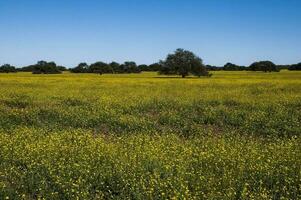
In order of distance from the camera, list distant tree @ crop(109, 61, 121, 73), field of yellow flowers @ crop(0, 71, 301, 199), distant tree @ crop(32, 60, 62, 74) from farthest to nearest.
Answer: distant tree @ crop(109, 61, 121, 73) < distant tree @ crop(32, 60, 62, 74) < field of yellow flowers @ crop(0, 71, 301, 199)

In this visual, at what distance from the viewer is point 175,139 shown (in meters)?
14.7

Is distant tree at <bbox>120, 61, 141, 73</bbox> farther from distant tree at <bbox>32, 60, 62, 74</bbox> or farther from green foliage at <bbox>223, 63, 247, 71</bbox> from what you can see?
green foliage at <bbox>223, 63, 247, 71</bbox>

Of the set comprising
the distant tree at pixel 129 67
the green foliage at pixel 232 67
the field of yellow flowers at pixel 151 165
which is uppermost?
the field of yellow flowers at pixel 151 165

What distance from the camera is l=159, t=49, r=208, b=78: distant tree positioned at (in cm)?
8224

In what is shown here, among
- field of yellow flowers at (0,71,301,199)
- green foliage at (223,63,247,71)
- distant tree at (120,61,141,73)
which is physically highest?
field of yellow flowers at (0,71,301,199)

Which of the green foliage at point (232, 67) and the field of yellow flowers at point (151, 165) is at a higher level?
the field of yellow flowers at point (151, 165)

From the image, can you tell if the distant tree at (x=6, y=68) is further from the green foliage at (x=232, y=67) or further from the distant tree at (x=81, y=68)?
the green foliage at (x=232, y=67)

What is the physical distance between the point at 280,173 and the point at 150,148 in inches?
140

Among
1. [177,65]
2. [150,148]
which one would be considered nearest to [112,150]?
[150,148]

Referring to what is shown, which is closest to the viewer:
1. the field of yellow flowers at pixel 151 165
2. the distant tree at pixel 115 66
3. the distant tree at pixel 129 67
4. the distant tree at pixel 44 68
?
the field of yellow flowers at pixel 151 165

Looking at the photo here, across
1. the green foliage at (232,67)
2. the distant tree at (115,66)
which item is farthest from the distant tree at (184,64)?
the green foliage at (232,67)

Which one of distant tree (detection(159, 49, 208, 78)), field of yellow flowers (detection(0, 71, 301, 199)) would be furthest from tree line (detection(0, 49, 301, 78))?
field of yellow flowers (detection(0, 71, 301, 199))

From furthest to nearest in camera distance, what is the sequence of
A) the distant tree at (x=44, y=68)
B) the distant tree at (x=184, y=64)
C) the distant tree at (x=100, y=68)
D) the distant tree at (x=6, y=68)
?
the distant tree at (x=6, y=68), the distant tree at (x=100, y=68), the distant tree at (x=44, y=68), the distant tree at (x=184, y=64)

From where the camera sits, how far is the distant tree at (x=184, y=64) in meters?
82.2
